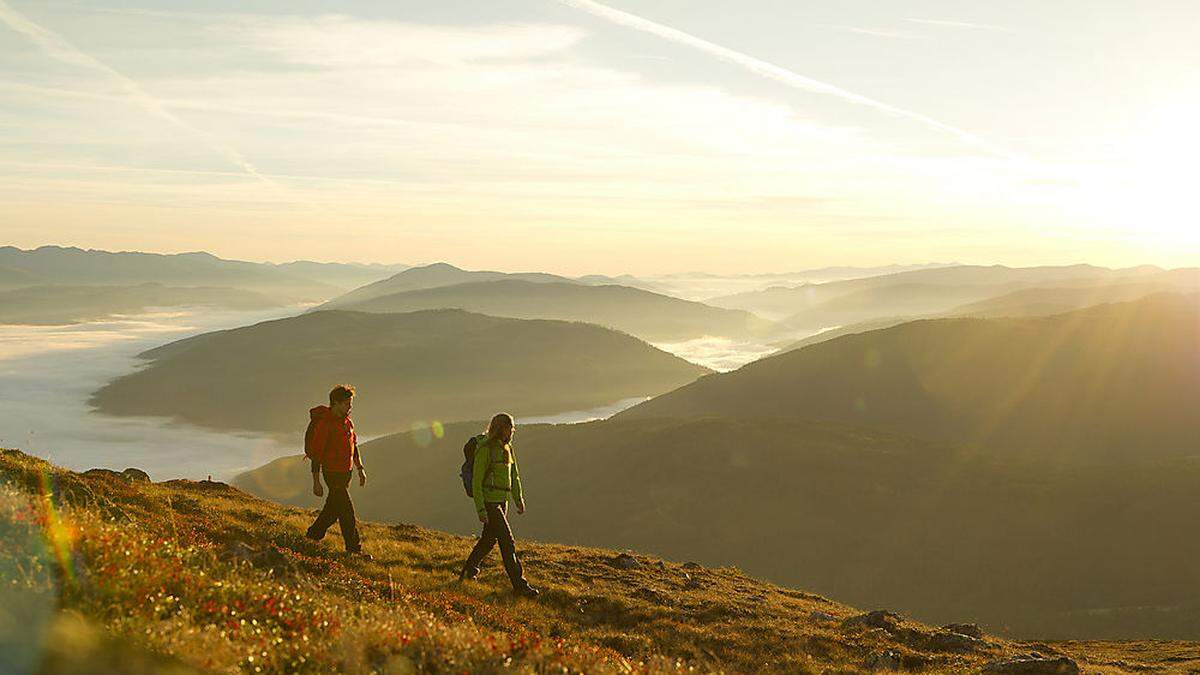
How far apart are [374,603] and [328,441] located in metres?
4.11

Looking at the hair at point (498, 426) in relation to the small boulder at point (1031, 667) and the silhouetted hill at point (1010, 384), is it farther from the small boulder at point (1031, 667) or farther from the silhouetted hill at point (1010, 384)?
the silhouetted hill at point (1010, 384)

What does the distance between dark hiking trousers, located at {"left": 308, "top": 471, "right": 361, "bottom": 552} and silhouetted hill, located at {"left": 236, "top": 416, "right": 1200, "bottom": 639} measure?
5158 cm

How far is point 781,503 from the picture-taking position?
95.6m

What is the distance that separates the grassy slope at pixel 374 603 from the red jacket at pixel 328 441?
163 centimetres

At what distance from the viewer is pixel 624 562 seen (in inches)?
884

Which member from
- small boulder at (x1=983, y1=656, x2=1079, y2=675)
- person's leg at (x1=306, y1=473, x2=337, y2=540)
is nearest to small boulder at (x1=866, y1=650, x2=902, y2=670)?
small boulder at (x1=983, y1=656, x2=1079, y2=675)

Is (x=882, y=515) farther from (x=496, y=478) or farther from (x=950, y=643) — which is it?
(x=496, y=478)

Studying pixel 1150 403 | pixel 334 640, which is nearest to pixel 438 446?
pixel 1150 403

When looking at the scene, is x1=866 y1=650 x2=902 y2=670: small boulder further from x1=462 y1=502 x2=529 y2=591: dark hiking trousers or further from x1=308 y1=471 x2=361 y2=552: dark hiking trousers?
x1=308 y1=471 x2=361 y2=552: dark hiking trousers

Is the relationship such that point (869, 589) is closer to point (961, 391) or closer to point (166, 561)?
point (166, 561)

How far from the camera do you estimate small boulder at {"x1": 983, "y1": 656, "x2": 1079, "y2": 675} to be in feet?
48.4

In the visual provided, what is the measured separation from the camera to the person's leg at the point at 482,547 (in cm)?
1361

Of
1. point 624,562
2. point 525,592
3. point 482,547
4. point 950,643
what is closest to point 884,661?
point 950,643

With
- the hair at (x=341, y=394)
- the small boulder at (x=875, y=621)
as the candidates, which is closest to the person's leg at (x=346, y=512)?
the hair at (x=341, y=394)
